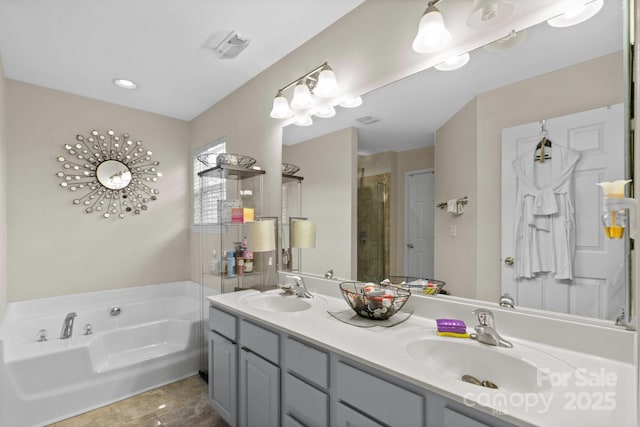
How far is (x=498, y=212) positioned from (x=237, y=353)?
1536 millimetres

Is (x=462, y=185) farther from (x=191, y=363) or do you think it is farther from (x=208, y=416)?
(x=191, y=363)

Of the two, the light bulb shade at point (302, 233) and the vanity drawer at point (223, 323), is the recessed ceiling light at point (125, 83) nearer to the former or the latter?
the light bulb shade at point (302, 233)

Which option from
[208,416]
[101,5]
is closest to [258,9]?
[101,5]

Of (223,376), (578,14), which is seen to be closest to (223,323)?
(223,376)

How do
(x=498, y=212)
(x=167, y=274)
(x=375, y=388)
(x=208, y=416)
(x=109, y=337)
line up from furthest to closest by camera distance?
(x=167, y=274)
(x=109, y=337)
(x=208, y=416)
(x=498, y=212)
(x=375, y=388)

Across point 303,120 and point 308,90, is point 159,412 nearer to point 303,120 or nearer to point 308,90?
Result: point 303,120

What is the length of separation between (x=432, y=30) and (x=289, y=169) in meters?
1.29

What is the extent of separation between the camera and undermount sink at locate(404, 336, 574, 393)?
0.97 metres

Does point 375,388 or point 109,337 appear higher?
point 375,388

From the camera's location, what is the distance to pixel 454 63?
140 centimetres

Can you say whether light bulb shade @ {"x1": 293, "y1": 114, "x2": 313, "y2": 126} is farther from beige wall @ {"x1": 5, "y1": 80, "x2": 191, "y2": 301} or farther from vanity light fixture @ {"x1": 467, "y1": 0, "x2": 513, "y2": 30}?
beige wall @ {"x1": 5, "y1": 80, "x2": 191, "y2": 301}

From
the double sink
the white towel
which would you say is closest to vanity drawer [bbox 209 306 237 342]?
the double sink

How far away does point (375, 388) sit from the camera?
1021mm

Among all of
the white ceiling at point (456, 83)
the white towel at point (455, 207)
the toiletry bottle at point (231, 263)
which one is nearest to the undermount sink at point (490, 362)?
the white towel at point (455, 207)
